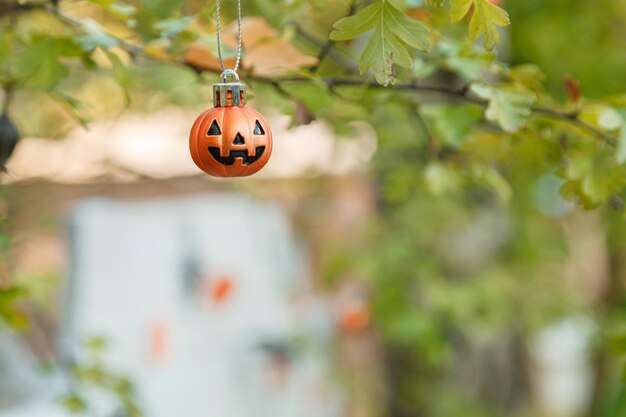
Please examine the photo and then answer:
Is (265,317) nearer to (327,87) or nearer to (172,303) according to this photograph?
(172,303)

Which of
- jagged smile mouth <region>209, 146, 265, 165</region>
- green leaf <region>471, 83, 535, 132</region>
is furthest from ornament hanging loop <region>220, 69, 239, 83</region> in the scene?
green leaf <region>471, 83, 535, 132</region>

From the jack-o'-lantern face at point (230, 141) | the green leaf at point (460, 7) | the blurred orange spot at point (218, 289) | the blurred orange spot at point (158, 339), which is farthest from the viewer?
the blurred orange spot at point (218, 289)

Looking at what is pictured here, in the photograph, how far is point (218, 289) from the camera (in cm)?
283

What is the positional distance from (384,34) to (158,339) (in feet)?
6.06

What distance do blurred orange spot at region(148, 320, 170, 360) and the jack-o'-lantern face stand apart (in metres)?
1.59

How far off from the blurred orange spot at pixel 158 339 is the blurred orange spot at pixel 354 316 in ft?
3.72

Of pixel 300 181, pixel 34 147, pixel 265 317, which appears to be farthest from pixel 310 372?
pixel 34 147

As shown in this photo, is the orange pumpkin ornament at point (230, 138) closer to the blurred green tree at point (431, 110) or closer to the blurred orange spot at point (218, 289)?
the blurred green tree at point (431, 110)

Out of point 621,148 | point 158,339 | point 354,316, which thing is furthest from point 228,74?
point 354,316

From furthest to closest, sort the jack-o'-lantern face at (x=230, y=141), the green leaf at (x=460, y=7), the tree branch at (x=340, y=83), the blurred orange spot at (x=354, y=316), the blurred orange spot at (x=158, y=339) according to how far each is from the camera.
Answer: the blurred orange spot at (x=354, y=316)
the blurred orange spot at (x=158, y=339)
the tree branch at (x=340, y=83)
the jack-o'-lantern face at (x=230, y=141)
the green leaf at (x=460, y=7)

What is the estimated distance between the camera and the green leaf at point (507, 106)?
1092 millimetres

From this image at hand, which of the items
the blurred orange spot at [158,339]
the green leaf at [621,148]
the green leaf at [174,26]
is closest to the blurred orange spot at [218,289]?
the blurred orange spot at [158,339]

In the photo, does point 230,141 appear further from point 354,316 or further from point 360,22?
point 354,316

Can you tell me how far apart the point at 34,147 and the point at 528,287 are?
2.14 metres
